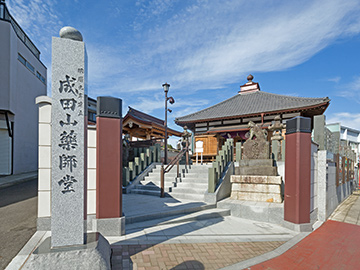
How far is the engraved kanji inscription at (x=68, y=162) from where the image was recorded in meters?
3.32

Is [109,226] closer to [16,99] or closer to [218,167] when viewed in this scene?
[218,167]

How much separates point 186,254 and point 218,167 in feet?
14.8

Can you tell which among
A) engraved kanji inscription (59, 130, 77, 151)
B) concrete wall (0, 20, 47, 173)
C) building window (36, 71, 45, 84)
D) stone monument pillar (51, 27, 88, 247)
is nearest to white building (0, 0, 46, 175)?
concrete wall (0, 20, 47, 173)

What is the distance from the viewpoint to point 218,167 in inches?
325

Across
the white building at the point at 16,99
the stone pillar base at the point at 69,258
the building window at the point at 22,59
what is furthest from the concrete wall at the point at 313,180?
the building window at the point at 22,59

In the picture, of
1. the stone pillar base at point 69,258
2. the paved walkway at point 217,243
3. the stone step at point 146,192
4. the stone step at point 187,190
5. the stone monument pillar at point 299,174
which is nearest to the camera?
the stone pillar base at point 69,258

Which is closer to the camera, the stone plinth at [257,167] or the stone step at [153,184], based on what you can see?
the stone plinth at [257,167]

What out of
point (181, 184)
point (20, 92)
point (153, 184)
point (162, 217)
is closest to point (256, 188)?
point (181, 184)

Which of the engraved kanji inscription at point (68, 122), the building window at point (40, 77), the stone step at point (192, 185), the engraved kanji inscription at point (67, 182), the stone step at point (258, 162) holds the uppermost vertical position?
the building window at point (40, 77)

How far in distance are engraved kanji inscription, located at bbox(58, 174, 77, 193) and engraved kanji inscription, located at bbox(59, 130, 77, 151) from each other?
455 millimetres

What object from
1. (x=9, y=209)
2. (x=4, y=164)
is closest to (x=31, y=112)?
(x=4, y=164)

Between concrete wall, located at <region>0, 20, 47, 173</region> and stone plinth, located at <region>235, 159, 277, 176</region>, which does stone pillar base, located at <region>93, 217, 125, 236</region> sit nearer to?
stone plinth, located at <region>235, 159, 277, 176</region>

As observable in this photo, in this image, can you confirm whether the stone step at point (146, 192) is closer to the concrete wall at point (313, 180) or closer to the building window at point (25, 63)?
the concrete wall at point (313, 180)

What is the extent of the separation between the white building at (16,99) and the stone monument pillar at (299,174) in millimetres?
18668
